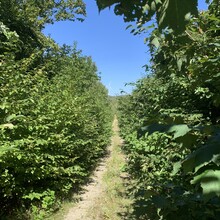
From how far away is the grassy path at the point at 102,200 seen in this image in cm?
753

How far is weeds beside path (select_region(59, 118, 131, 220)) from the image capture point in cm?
759

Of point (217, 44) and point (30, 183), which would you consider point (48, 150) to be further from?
point (217, 44)

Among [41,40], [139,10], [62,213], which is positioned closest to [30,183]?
[62,213]

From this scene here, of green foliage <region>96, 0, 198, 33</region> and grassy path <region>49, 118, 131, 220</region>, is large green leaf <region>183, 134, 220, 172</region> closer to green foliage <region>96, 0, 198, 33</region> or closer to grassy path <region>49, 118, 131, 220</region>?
green foliage <region>96, 0, 198, 33</region>

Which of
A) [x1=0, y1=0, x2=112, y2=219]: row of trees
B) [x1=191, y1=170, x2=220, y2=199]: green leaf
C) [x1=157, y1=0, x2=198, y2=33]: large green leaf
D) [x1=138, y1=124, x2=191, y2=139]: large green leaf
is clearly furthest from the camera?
[x1=0, y1=0, x2=112, y2=219]: row of trees

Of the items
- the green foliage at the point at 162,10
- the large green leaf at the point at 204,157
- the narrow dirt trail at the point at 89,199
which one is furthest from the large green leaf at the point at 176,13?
the narrow dirt trail at the point at 89,199

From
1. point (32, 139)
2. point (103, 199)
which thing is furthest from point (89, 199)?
point (32, 139)

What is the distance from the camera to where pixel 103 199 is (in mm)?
9008

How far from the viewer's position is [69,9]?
835 inches

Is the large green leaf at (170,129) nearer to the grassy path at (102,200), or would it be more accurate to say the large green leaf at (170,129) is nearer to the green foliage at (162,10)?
the green foliage at (162,10)

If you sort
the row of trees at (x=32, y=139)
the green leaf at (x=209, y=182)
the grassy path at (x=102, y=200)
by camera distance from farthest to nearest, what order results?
the grassy path at (x=102, y=200) → the row of trees at (x=32, y=139) → the green leaf at (x=209, y=182)

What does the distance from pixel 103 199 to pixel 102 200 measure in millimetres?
105

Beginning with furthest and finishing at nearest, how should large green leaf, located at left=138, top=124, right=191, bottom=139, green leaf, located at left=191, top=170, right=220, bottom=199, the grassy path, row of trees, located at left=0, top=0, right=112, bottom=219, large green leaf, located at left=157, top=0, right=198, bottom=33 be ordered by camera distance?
the grassy path → row of trees, located at left=0, top=0, right=112, bottom=219 → large green leaf, located at left=138, top=124, right=191, bottom=139 → green leaf, located at left=191, top=170, right=220, bottom=199 → large green leaf, located at left=157, top=0, right=198, bottom=33

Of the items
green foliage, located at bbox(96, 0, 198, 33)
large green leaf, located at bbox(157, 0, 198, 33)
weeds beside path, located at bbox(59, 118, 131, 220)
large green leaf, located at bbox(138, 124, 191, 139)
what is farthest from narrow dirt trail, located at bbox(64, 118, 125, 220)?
large green leaf, located at bbox(157, 0, 198, 33)
